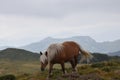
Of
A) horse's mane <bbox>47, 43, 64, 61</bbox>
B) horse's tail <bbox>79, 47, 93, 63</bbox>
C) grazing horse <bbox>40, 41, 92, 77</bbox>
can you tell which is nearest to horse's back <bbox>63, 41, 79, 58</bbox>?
grazing horse <bbox>40, 41, 92, 77</bbox>

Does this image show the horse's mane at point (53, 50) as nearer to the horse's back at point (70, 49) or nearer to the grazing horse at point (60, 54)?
the grazing horse at point (60, 54)

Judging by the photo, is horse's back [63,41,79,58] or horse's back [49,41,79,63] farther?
horse's back [63,41,79,58]

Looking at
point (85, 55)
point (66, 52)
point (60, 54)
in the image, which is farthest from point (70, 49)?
point (85, 55)

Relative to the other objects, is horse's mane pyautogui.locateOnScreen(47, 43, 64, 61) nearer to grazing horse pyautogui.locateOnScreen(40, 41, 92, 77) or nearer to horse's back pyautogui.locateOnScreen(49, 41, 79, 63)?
grazing horse pyautogui.locateOnScreen(40, 41, 92, 77)

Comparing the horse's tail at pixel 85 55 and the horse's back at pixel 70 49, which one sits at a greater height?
the horse's back at pixel 70 49

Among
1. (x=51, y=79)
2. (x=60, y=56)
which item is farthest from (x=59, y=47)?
(x=51, y=79)

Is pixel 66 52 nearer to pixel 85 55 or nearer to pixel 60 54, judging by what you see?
pixel 60 54

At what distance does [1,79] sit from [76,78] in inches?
424

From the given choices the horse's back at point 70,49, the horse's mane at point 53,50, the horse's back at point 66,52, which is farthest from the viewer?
the horse's back at point 70,49

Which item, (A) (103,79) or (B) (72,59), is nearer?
(A) (103,79)

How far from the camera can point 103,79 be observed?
78.5 ft

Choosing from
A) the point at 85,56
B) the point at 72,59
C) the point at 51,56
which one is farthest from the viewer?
the point at 85,56

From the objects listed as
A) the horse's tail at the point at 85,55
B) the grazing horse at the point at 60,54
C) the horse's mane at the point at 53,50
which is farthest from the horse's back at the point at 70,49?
the horse's tail at the point at 85,55

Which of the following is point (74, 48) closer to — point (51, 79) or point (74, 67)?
point (74, 67)
